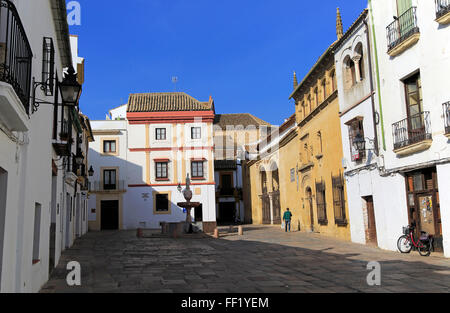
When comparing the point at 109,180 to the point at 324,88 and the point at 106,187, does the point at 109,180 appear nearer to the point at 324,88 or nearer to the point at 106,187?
the point at 106,187

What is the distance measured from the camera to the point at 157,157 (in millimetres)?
34031

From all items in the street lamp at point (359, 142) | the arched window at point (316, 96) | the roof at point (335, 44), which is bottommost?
the street lamp at point (359, 142)

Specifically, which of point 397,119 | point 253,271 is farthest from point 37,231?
point 397,119

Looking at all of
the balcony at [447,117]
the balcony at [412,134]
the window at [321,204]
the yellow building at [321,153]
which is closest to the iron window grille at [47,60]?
the balcony at [447,117]

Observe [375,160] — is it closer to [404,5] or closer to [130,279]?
[404,5]

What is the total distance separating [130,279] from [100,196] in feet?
81.5

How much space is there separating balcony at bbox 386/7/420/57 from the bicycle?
18.2 feet

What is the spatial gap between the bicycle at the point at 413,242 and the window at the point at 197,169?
2143 centimetres

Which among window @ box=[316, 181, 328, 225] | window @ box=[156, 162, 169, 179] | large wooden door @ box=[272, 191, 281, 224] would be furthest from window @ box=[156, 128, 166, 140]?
window @ box=[316, 181, 328, 225]

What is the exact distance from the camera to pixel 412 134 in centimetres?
1314

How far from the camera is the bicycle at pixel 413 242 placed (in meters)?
12.4

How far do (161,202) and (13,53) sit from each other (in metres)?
29.0

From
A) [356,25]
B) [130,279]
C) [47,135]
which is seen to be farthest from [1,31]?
[356,25]

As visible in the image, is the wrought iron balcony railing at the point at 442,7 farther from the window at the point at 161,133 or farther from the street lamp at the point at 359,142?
the window at the point at 161,133
